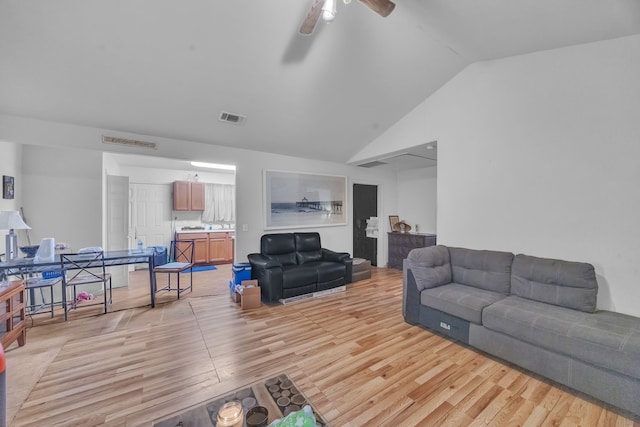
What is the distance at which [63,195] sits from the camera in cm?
405

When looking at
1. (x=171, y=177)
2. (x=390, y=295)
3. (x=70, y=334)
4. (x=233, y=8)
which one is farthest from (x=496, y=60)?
(x=171, y=177)

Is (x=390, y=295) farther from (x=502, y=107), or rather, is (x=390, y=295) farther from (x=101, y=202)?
(x=101, y=202)

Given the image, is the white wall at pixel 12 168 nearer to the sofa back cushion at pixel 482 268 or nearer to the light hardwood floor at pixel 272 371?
the light hardwood floor at pixel 272 371

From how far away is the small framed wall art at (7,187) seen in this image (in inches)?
129

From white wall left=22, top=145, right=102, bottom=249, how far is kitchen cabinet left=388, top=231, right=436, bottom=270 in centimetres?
557

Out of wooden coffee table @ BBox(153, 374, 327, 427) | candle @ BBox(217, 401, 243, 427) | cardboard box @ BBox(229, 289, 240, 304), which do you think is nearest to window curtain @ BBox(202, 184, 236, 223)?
cardboard box @ BBox(229, 289, 240, 304)

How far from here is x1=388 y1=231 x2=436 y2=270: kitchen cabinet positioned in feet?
18.0

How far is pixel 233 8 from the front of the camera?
2.36m

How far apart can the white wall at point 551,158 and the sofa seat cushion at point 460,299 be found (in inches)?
29.1

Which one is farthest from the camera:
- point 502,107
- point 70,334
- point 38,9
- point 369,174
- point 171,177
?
point 171,177

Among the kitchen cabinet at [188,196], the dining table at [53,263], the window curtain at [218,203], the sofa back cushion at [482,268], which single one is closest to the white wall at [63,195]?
the dining table at [53,263]

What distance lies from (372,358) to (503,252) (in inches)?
76.5

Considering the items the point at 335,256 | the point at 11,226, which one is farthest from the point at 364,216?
the point at 11,226

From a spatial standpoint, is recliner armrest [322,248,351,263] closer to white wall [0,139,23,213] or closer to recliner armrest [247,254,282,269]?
recliner armrest [247,254,282,269]
